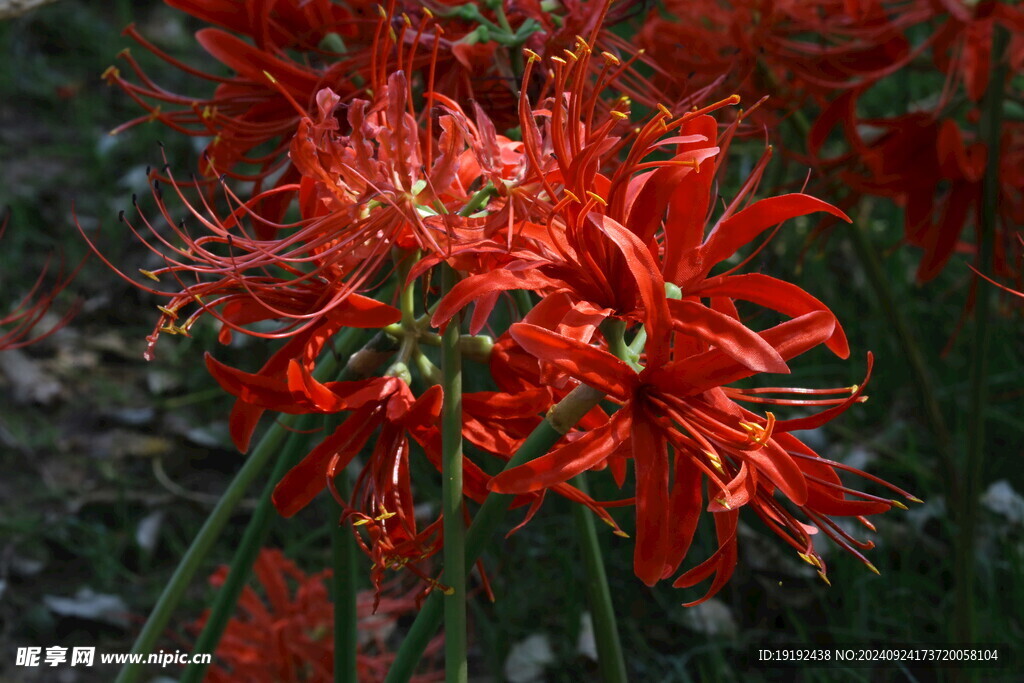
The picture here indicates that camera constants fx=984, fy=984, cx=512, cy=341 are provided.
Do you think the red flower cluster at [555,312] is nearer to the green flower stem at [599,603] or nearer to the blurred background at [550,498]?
the green flower stem at [599,603]

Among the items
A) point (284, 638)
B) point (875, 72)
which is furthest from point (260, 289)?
point (875, 72)

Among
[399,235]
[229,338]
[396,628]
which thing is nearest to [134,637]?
[396,628]

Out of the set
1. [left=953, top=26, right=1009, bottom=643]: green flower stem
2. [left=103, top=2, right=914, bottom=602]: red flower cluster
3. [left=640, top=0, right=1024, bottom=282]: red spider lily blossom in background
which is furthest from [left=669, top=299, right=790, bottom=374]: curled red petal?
[left=953, top=26, right=1009, bottom=643]: green flower stem

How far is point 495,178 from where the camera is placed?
683 mm

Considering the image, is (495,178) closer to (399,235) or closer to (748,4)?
(399,235)

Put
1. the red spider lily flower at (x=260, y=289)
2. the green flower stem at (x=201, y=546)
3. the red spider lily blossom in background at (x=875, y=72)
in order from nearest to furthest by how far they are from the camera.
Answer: the red spider lily flower at (x=260, y=289), the green flower stem at (x=201, y=546), the red spider lily blossom in background at (x=875, y=72)

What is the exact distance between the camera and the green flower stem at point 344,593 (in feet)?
2.85

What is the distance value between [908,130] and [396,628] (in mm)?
1230

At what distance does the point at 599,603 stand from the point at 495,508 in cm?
32

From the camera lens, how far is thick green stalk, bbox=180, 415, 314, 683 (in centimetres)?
94

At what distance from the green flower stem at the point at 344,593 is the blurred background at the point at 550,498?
0.56 meters

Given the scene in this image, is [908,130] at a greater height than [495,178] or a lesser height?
greater

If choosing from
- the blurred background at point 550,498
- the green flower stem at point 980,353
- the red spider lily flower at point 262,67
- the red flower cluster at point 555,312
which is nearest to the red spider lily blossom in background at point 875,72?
the green flower stem at point 980,353

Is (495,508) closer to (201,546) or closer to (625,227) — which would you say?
(625,227)
